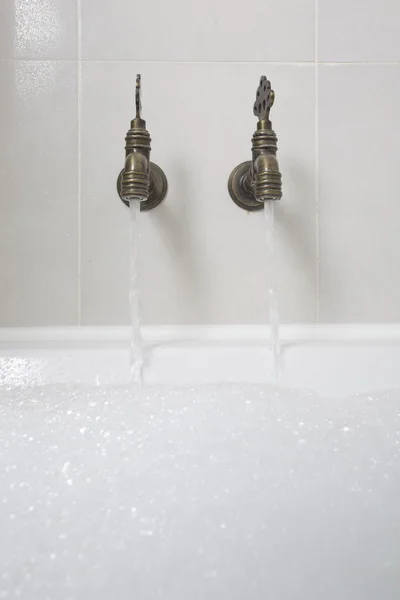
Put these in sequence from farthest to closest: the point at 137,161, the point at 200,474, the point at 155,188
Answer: the point at 155,188, the point at 137,161, the point at 200,474

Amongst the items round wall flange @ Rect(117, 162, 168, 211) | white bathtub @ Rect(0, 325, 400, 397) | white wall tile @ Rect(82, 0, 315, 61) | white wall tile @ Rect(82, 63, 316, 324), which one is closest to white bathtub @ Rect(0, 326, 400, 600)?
white bathtub @ Rect(0, 325, 400, 397)

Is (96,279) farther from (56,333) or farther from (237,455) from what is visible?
(237,455)

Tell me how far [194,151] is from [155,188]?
0.11m

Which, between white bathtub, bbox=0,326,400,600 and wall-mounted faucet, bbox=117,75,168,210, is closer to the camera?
white bathtub, bbox=0,326,400,600

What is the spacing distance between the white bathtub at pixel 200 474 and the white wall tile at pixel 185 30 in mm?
539

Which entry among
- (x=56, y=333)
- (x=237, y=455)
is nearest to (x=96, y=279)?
(x=56, y=333)

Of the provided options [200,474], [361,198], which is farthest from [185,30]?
[200,474]

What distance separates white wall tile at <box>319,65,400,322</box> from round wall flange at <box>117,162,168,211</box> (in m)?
0.29

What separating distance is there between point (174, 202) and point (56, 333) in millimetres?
321

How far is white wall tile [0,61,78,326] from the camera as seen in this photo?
0.93m

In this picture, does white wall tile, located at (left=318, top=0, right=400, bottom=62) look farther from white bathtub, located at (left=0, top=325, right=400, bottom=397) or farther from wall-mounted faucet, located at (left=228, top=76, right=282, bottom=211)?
white bathtub, located at (left=0, top=325, right=400, bottom=397)

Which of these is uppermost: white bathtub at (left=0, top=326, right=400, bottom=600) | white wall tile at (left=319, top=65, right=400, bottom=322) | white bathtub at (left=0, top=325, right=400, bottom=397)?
white wall tile at (left=319, top=65, right=400, bottom=322)

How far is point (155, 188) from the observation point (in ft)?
2.99

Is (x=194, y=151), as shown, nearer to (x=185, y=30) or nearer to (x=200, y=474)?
(x=185, y=30)
